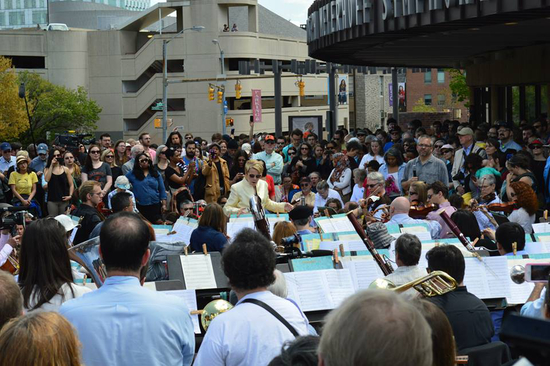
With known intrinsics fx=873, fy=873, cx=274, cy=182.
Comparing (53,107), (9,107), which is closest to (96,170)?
(9,107)

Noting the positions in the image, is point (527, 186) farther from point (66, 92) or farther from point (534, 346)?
point (66, 92)

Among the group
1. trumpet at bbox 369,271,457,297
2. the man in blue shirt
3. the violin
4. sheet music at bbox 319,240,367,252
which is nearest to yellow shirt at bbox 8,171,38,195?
the violin

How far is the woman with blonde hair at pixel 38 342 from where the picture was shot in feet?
10.3

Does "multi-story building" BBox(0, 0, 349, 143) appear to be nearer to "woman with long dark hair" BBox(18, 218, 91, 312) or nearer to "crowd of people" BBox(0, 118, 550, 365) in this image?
"crowd of people" BBox(0, 118, 550, 365)

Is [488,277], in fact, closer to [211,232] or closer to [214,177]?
[211,232]

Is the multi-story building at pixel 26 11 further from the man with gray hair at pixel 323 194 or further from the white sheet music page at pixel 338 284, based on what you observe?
the white sheet music page at pixel 338 284

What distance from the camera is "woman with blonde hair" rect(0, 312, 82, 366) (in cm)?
313

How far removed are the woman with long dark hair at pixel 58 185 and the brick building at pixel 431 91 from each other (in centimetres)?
9284

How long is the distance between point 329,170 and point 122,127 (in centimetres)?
5904

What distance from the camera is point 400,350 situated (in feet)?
7.76

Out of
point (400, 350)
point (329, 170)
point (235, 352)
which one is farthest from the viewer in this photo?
point (329, 170)

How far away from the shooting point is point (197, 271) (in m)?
7.62

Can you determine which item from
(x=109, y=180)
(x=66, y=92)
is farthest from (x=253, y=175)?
(x=66, y=92)

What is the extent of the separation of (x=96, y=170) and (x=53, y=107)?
180ft
